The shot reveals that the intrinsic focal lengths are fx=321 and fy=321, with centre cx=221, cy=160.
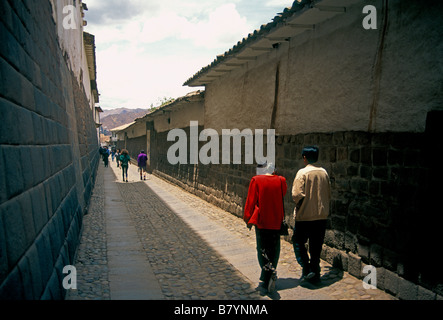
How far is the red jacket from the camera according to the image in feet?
14.4

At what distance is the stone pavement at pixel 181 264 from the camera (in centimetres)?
427

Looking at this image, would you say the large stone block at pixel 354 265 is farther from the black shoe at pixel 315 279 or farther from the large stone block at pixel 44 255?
the large stone block at pixel 44 255

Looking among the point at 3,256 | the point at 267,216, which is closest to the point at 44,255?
the point at 3,256

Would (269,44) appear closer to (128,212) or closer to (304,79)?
(304,79)

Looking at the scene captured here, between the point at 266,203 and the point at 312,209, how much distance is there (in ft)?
2.17

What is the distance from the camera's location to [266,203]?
173 inches

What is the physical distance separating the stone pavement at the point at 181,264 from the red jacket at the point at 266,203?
95 centimetres

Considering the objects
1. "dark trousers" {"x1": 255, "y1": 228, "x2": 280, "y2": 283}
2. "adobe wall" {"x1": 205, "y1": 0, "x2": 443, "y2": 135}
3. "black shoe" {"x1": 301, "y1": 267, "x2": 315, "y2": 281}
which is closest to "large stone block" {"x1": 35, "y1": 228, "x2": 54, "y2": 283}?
"dark trousers" {"x1": 255, "y1": 228, "x2": 280, "y2": 283}

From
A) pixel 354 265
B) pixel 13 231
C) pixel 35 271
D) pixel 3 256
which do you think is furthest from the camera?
pixel 354 265

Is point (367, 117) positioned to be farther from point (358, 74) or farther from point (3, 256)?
point (3, 256)

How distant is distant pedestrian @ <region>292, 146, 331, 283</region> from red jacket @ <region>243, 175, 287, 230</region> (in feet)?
0.98

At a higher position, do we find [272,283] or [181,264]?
[272,283]

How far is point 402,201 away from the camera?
155 inches

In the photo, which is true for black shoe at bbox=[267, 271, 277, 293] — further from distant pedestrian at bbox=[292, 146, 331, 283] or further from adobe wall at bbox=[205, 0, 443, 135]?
adobe wall at bbox=[205, 0, 443, 135]
